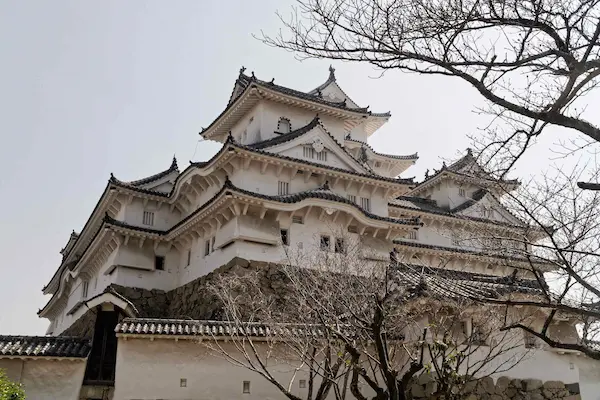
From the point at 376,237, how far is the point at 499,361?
32.7 feet

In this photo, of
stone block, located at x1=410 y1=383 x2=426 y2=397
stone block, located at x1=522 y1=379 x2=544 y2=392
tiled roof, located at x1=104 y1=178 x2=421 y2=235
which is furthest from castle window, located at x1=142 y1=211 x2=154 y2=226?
stone block, located at x1=522 y1=379 x2=544 y2=392

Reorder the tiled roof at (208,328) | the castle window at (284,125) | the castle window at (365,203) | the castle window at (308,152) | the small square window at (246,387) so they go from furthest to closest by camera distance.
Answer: the castle window at (284,125), the castle window at (365,203), the castle window at (308,152), the small square window at (246,387), the tiled roof at (208,328)

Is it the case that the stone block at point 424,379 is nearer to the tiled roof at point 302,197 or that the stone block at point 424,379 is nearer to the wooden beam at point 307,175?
the tiled roof at point 302,197

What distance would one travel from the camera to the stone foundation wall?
563 inches

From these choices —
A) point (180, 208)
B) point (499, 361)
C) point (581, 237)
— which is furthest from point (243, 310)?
point (581, 237)

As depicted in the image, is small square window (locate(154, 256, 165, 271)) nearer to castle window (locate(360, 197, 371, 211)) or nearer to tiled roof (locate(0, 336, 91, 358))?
castle window (locate(360, 197, 371, 211))

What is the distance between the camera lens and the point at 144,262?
26406mm

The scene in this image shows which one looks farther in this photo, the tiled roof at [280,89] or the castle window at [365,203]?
the tiled roof at [280,89]

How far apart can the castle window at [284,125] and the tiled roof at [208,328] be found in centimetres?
1463

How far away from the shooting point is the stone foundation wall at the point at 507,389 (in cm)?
1430

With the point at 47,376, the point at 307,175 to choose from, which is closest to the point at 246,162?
the point at 307,175

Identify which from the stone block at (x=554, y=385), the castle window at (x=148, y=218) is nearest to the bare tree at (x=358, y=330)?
the stone block at (x=554, y=385)

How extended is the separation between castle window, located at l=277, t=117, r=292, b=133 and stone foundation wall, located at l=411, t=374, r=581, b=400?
1622cm

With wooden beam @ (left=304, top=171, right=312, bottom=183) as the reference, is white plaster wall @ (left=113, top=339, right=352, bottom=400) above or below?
below
